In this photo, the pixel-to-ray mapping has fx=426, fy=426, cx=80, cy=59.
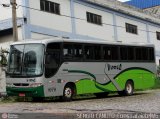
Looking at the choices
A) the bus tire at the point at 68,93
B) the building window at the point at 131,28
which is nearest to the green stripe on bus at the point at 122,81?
the bus tire at the point at 68,93

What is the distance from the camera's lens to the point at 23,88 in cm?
1958

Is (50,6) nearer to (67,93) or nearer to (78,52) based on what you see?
(78,52)

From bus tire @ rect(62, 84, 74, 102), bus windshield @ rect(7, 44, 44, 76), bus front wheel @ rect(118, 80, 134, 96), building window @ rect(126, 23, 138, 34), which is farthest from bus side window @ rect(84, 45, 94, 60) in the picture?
building window @ rect(126, 23, 138, 34)

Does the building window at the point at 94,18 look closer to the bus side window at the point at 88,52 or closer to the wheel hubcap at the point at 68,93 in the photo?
the bus side window at the point at 88,52

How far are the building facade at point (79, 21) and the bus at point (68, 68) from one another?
8.65m

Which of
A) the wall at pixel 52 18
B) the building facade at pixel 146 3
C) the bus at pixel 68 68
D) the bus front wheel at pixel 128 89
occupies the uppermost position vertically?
the building facade at pixel 146 3

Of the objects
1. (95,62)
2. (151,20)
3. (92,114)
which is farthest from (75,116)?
(151,20)

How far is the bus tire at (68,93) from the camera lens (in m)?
20.3

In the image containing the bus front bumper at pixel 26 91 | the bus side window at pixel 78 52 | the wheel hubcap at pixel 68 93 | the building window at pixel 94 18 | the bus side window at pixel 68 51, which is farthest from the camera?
the building window at pixel 94 18

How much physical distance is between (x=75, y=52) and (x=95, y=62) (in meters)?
1.74

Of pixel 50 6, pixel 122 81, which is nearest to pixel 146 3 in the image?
pixel 50 6

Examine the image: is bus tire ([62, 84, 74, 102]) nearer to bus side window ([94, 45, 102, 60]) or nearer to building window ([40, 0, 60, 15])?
bus side window ([94, 45, 102, 60])

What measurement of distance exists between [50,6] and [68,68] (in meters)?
14.1

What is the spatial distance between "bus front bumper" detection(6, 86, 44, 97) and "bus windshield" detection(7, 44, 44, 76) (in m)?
0.68
